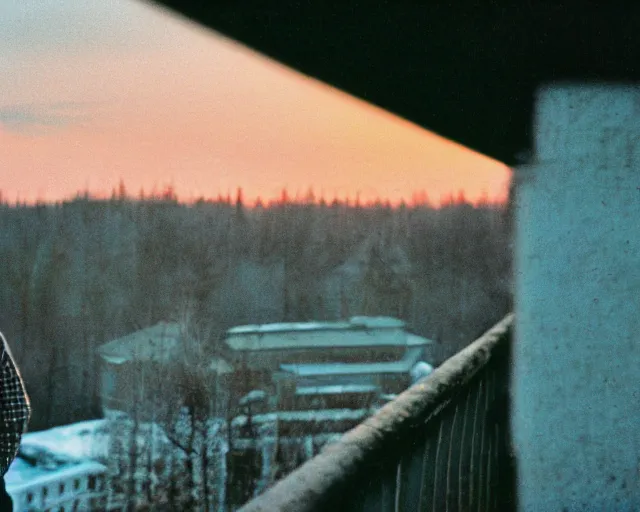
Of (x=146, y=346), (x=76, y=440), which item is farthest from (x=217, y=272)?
(x=76, y=440)

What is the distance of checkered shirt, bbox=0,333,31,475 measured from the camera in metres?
2.91

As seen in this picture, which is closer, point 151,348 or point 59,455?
point 59,455

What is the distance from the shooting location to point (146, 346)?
1582 inches

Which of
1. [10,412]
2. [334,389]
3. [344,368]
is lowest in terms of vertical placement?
[334,389]

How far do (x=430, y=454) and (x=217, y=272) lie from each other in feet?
152

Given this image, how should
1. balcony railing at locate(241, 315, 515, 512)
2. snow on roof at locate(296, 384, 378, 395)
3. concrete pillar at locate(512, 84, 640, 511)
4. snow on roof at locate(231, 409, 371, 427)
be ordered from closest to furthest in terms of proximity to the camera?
balcony railing at locate(241, 315, 515, 512) < concrete pillar at locate(512, 84, 640, 511) < snow on roof at locate(231, 409, 371, 427) < snow on roof at locate(296, 384, 378, 395)

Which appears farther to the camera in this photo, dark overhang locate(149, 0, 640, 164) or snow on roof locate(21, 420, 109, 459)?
snow on roof locate(21, 420, 109, 459)

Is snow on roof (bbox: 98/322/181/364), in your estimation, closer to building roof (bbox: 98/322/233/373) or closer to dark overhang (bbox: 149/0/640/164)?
building roof (bbox: 98/322/233/373)

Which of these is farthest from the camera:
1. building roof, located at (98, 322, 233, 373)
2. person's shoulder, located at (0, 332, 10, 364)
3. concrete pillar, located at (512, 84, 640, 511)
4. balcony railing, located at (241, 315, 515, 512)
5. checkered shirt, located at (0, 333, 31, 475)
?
building roof, located at (98, 322, 233, 373)

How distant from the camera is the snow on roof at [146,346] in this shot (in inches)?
1551

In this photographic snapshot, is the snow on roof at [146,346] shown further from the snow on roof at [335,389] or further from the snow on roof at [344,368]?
the snow on roof at [335,389]

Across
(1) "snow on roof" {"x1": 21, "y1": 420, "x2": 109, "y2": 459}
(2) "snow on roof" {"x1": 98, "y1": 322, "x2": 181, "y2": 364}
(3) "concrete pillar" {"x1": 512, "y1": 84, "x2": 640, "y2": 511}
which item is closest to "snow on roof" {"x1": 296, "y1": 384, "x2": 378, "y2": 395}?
(2) "snow on roof" {"x1": 98, "y1": 322, "x2": 181, "y2": 364}

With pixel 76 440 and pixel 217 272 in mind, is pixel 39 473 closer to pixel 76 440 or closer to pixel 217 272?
pixel 76 440

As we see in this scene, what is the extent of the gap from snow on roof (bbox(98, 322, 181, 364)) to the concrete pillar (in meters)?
37.6
